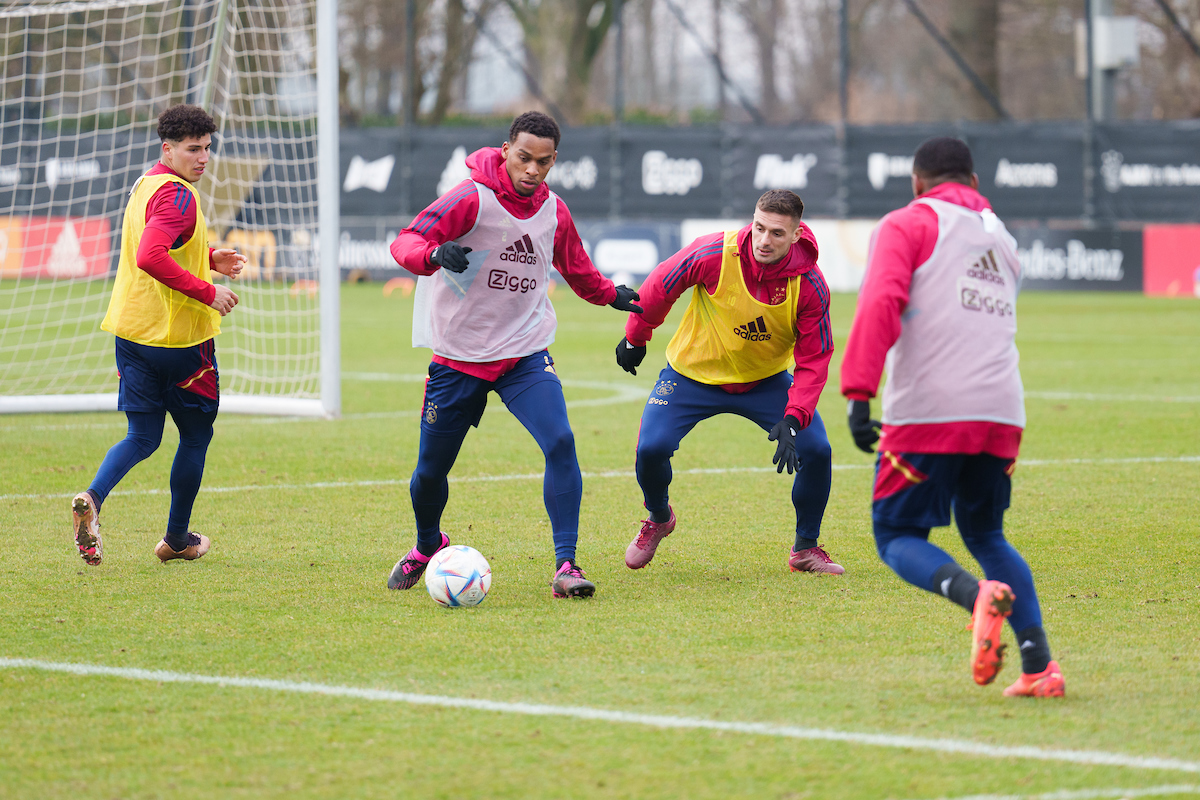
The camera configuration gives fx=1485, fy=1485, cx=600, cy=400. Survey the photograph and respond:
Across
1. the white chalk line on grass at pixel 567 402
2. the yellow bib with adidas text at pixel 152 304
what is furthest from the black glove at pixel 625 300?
the white chalk line on grass at pixel 567 402

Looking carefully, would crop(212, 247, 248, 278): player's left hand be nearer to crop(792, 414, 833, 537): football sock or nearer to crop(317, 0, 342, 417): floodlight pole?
crop(792, 414, 833, 537): football sock

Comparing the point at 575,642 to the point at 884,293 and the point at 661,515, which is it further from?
the point at 884,293

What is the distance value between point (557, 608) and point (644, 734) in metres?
1.65

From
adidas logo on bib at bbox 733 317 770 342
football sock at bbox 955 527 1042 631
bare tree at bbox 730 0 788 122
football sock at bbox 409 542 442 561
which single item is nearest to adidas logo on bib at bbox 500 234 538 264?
adidas logo on bib at bbox 733 317 770 342

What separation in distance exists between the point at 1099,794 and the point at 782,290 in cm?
316

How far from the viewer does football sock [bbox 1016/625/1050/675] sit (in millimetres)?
4559

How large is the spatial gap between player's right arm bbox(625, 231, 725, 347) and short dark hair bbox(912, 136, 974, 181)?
1.89 meters

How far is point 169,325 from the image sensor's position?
657cm

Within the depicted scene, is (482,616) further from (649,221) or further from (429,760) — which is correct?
(649,221)

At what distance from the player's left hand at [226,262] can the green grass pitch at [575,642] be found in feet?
4.30

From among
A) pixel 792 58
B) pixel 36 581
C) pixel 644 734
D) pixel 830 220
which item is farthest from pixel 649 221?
pixel 644 734

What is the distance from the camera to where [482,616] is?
5730 millimetres

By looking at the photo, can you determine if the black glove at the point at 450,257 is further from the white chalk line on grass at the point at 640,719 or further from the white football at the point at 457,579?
the white chalk line on grass at the point at 640,719

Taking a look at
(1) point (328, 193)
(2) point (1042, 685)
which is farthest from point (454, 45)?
(2) point (1042, 685)
